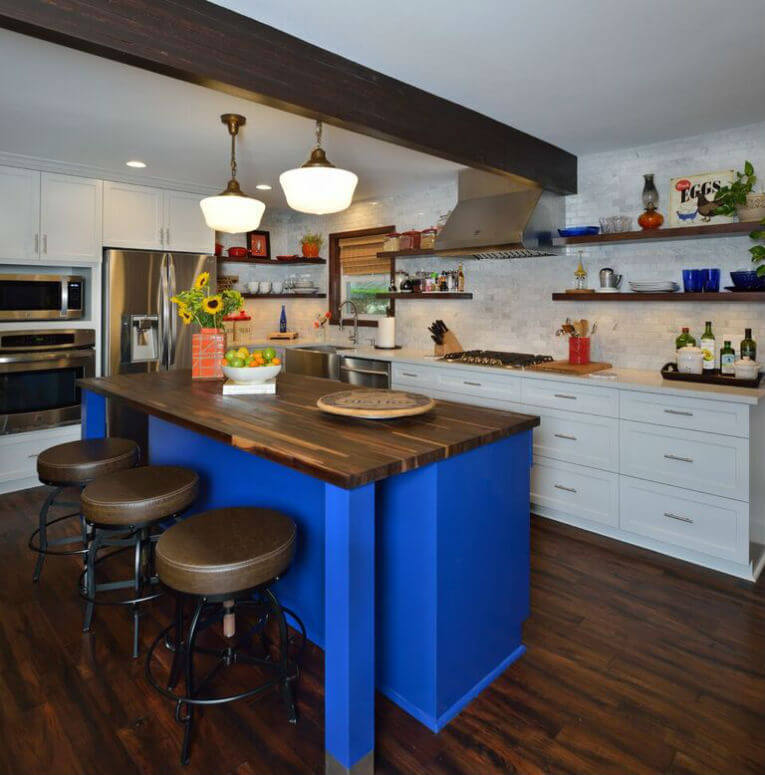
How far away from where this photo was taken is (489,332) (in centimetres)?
462

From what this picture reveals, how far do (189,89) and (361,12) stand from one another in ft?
3.72

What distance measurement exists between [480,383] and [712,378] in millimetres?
1425

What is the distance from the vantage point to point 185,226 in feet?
16.4

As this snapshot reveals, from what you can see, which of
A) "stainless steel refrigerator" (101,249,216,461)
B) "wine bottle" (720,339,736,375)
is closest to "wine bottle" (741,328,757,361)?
"wine bottle" (720,339,736,375)

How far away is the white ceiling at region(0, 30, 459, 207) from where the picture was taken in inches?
105

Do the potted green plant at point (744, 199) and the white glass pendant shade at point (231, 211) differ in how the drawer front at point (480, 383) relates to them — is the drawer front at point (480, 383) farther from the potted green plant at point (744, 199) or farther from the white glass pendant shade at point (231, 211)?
the white glass pendant shade at point (231, 211)

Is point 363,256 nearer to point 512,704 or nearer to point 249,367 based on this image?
point 249,367

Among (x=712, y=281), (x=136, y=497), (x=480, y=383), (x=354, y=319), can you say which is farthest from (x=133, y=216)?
(x=712, y=281)

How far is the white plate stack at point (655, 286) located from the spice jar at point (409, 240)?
6.25ft

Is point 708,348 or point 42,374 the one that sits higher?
point 708,348

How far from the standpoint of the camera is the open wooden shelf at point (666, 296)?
3113 mm

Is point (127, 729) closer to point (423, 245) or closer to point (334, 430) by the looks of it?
point (334, 430)

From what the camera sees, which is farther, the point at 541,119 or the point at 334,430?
the point at 541,119

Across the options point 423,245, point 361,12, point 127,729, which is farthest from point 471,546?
point 423,245
